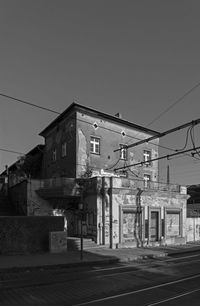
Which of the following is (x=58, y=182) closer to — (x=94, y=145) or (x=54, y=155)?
(x=94, y=145)

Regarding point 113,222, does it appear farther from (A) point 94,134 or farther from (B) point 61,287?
(B) point 61,287

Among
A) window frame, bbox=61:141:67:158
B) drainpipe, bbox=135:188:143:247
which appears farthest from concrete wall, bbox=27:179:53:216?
window frame, bbox=61:141:67:158

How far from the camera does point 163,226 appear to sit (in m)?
30.7

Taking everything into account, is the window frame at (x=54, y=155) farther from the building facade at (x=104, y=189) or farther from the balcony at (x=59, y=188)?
the balcony at (x=59, y=188)

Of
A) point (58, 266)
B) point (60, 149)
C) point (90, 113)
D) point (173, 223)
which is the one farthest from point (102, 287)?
point (60, 149)

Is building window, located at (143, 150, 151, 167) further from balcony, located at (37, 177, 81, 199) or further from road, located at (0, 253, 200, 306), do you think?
road, located at (0, 253, 200, 306)

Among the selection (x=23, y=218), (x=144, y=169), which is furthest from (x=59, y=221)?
(x=144, y=169)

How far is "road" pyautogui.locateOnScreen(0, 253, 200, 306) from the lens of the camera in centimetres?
1033

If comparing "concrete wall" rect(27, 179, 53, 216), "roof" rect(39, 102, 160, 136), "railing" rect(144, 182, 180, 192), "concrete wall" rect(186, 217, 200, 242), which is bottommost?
"concrete wall" rect(186, 217, 200, 242)

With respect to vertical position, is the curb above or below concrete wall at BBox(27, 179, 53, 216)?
below

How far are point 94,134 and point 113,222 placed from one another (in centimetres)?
1100

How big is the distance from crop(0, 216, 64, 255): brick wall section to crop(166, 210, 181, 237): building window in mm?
11479

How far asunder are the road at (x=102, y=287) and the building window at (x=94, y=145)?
18842mm

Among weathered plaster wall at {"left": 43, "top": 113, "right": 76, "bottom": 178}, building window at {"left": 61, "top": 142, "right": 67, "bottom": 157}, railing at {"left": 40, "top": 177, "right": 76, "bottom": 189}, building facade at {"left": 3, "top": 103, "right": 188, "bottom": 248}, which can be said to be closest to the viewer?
building facade at {"left": 3, "top": 103, "right": 188, "bottom": 248}
